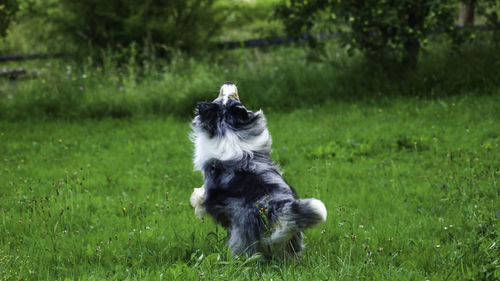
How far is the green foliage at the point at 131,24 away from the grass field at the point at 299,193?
12.9 feet

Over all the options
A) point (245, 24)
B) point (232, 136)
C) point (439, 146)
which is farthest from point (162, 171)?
point (245, 24)

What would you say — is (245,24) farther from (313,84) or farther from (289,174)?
(289,174)

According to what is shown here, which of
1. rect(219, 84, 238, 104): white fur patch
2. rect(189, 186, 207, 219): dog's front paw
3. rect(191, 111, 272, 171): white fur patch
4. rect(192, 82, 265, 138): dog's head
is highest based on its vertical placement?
rect(219, 84, 238, 104): white fur patch

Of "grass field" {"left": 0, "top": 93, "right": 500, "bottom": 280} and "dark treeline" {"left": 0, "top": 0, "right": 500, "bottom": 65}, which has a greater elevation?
"dark treeline" {"left": 0, "top": 0, "right": 500, "bottom": 65}

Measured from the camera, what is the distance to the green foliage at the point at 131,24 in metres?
12.4

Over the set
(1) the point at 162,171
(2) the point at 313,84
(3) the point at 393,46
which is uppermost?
(3) the point at 393,46

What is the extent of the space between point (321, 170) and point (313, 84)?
159 inches

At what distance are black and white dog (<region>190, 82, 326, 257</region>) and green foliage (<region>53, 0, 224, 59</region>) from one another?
9.13 metres

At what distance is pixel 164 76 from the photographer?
35.1 ft

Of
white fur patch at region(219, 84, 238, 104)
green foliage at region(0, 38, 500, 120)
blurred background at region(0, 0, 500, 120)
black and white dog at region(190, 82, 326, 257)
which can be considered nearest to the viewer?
black and white dog at region(190, 82, 326, 257)

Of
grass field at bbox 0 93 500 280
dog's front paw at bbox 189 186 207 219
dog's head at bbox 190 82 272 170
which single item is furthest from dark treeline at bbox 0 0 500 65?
dog's front paw at bbox 189 186 207 219

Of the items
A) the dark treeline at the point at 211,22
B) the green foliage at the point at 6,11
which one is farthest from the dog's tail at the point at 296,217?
the green foliage at the point at 6,11

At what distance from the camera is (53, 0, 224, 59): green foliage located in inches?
490

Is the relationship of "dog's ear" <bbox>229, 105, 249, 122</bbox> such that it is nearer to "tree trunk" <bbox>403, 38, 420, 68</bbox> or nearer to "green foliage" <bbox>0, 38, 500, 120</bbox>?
"green foliage" <bbox>0, 38, 500, 120</bbox>
